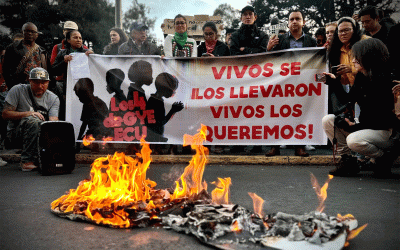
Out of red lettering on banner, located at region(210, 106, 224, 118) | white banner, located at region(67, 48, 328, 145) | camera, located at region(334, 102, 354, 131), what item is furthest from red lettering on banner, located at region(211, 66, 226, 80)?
camera, located at region(334, 102, 354, 131)

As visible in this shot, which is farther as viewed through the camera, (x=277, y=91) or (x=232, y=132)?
(x=232, y=132)

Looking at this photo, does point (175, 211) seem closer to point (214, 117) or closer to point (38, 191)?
point (38, 191)

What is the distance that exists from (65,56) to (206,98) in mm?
2886

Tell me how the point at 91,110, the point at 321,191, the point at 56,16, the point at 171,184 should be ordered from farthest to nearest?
the point at 56,16, the point at 91,110, the point at 171,184, the point at 321,191

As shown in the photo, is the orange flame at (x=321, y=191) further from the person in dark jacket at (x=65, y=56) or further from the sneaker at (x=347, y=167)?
the person in dark jacket at (x=65, y=56)

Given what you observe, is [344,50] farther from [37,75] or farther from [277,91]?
[37,75]

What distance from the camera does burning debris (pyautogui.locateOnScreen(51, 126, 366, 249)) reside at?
8.55 ft

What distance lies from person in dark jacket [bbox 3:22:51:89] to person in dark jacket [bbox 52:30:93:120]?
27 cm

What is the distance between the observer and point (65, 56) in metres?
7.39

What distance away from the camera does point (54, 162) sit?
228 inches

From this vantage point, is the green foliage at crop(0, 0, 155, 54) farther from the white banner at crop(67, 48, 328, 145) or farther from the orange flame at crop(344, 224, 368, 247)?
the orange flame at crop(344, 224, 368, 247)

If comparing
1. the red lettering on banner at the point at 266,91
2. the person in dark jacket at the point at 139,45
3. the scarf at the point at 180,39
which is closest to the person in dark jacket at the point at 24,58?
the person in dark jacket at the point at 139,45

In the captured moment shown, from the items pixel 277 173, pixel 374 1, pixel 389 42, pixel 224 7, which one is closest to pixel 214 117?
pixel 277 173

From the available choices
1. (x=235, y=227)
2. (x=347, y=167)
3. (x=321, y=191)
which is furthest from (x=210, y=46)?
(x=235, y=227)
